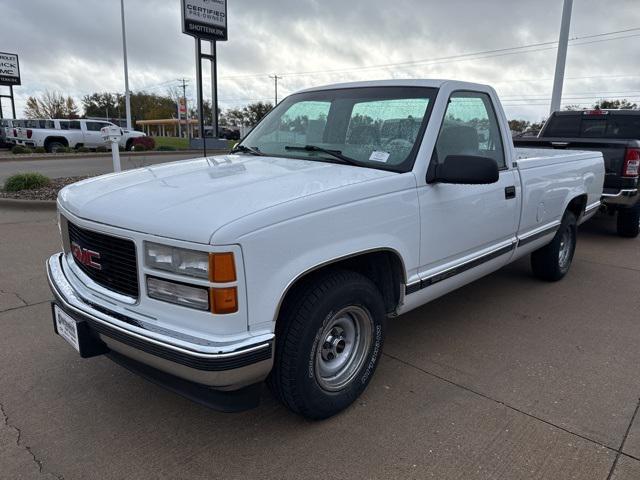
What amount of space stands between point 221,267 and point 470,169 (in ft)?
5.16

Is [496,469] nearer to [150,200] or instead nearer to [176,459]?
[176,459]

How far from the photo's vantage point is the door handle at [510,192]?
385cm

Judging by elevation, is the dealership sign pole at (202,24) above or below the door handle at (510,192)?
above

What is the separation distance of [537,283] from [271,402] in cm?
352

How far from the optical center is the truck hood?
86.4 inches

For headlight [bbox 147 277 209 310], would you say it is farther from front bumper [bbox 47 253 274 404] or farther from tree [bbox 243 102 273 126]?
tree [bbox 243 102 273 126]

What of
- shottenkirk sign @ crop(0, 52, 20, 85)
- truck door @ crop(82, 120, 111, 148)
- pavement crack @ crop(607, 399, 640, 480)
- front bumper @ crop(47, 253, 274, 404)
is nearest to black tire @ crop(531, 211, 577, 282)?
pavement crack @ crop(607, 399, 640, 480)

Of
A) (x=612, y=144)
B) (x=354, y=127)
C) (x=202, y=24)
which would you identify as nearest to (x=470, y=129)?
(x=354, y=127)

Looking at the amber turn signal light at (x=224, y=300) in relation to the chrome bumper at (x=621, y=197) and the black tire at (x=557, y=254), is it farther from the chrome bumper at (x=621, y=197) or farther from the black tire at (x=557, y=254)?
the chrome bumper at (x=621, y=197)

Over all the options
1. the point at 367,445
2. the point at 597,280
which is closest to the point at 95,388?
the point at 367,445

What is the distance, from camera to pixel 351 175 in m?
2.83

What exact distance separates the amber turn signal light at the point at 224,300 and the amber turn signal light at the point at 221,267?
1.8 inches

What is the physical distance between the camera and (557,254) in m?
5.17

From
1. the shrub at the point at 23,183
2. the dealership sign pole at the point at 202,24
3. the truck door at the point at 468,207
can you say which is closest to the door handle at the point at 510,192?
the truck door at the point at 468,207
